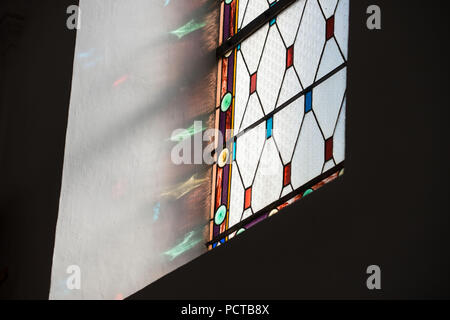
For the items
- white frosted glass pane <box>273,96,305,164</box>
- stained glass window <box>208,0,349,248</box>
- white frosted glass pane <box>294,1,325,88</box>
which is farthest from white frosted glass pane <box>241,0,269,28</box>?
white frosted glass pane <box>273,96,305,164</box>

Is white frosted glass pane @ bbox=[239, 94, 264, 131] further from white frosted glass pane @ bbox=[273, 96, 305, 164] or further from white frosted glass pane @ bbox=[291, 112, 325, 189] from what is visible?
white frosted glass pane @ bbox=[291, 112, 325, 189]

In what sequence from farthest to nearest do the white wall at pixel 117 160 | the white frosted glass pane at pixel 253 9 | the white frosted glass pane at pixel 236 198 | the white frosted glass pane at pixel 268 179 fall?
the white frosted glass pane at pixel 253 9 < the white wall at pixel 117 160 < the white frosted glass pane at pixel 236 198 < the white frosted glass pane at pixel 268 179

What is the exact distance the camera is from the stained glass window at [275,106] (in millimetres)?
3639

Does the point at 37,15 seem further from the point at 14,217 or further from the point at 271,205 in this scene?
the point at 271,205

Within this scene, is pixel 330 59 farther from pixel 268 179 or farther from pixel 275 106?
pixel 268 179

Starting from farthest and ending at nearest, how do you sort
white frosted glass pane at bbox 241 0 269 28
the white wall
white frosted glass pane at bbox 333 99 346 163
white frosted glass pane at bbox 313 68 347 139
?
1. white frosted glass pane at bbox 241 0 269 28
2. the white wall
3. white frosted glass pane at bbox 313 68 347 139
4. white frosted glass pane at bbox 333 99 346 163

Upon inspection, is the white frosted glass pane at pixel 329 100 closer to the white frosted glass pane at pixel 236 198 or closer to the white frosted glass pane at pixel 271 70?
the white frosted glass pane at pixel 271 70

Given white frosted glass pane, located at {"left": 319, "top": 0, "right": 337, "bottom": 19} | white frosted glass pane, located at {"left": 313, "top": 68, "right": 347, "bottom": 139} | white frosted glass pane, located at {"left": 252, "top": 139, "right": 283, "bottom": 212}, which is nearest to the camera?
white frosted glass pane, located at {"left": 313, "top": 68, "right": 347, "bottom": 139}

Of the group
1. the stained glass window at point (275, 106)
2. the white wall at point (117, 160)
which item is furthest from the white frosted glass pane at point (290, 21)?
the white wall at point (117, 160)

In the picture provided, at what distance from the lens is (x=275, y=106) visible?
4066 mm

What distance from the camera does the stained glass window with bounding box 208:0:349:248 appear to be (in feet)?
11.9

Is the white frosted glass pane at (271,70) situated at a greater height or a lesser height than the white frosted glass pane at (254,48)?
lesser

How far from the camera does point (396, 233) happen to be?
8.10ft

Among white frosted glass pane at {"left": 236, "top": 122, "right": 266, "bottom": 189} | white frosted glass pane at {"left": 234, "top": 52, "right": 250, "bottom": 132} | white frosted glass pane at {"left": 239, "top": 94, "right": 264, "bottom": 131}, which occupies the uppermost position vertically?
white frosted glass pane at {"left": 234, "top": 52, "right": 250, "bottom": 132}
